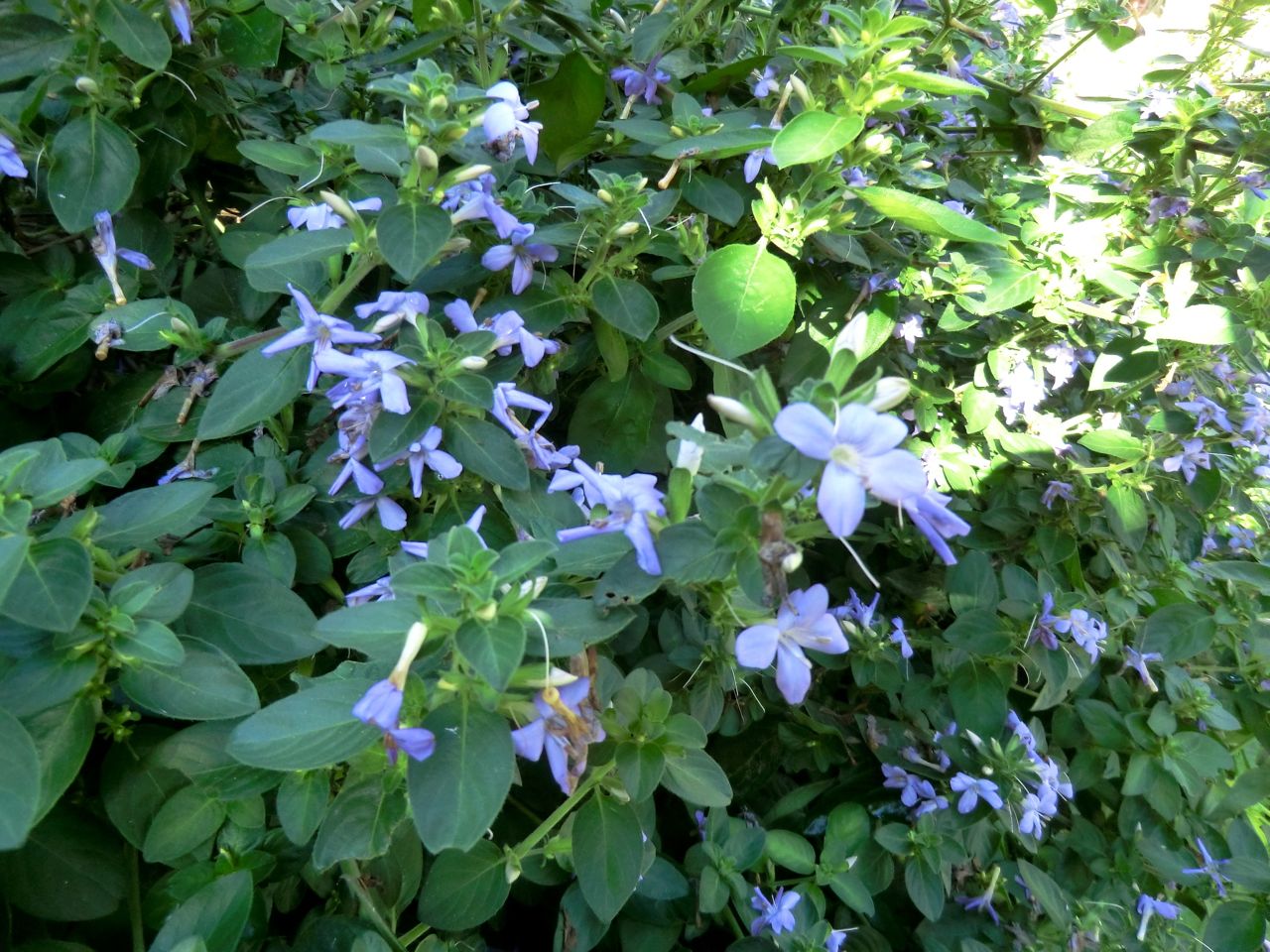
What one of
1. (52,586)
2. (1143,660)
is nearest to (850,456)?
(52,586)

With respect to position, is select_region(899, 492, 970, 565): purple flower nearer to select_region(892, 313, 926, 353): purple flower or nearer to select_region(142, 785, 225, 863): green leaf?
select_region(142, 785, 225, 863): green leaf

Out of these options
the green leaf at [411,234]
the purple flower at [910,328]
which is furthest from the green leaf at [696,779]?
the purple flower at [910,328]

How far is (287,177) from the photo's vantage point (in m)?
1.49

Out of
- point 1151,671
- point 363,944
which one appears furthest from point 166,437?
point 1151,671

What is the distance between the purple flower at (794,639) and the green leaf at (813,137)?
62cm

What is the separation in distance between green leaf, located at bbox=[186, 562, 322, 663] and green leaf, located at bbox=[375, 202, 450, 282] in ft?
1.38

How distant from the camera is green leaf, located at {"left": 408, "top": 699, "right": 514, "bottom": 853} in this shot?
2.36ft

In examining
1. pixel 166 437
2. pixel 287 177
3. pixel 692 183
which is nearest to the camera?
pixel 166 437

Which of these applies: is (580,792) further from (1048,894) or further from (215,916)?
(1048,894)

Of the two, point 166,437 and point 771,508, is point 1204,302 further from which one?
point 166,437

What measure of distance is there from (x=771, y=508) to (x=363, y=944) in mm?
632

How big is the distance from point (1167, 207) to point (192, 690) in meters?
1.80

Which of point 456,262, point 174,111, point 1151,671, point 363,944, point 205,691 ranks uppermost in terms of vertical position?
point 174,111

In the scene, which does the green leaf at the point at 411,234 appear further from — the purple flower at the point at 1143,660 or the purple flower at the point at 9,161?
the purple flower at the point at 1143,660
